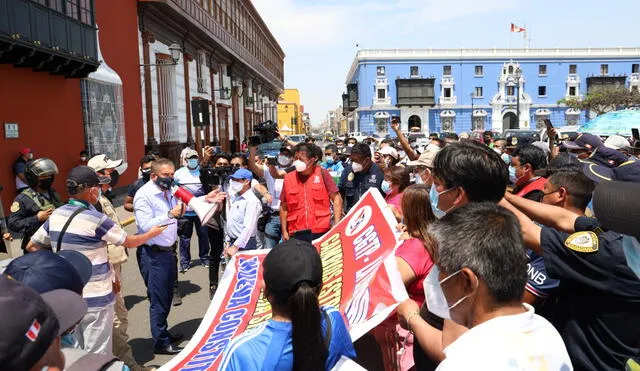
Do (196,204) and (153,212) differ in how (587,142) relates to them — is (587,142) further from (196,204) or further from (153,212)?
(153,212)

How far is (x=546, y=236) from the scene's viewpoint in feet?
7.14

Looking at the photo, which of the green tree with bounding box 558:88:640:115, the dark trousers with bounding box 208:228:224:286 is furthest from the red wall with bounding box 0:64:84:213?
the green tree with bounding box 558:88:640:115

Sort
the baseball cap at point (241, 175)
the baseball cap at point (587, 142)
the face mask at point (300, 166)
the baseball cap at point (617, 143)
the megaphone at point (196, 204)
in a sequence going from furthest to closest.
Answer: the baseball cap at point (587, 142) → the baseball cap at point (617, 143) → the face mask at point (300, 166) → the baseball cap at point (241, 175) → the megaphone at point (196, 204)

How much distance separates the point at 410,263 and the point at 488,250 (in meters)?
1.23

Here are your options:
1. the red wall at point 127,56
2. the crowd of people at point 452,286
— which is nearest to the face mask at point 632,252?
the crowd of people at point 452,286

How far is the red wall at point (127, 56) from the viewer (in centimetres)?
1547

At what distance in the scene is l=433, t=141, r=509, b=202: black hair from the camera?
2.21 metres

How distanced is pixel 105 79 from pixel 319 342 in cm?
1522

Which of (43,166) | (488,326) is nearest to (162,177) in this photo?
(43,166)

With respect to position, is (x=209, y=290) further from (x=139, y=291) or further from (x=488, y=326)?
(x=488, y=326)

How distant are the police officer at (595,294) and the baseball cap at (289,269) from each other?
1044 mm

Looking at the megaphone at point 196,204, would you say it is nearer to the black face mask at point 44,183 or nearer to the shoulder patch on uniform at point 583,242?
the black face mask at point 44,183

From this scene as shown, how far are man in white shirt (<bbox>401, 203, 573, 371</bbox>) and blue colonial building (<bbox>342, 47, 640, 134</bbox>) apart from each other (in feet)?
223

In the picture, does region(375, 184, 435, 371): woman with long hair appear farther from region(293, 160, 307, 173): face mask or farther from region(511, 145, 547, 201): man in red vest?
region(293, 160, 307, 173): face mask
